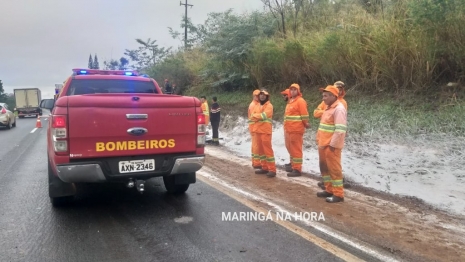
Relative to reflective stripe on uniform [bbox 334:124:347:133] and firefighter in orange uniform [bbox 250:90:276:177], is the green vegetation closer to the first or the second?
firefighter in orange uniform [bbox 250:90:276:177]

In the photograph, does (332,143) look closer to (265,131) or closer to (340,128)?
(340,128)

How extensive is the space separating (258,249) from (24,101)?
1388 inches

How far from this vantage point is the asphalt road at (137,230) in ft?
12.1

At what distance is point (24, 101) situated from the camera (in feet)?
110

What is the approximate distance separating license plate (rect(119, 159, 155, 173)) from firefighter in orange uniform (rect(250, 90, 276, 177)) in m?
3.10

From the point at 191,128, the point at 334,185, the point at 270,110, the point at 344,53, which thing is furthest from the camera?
the point at 344,53

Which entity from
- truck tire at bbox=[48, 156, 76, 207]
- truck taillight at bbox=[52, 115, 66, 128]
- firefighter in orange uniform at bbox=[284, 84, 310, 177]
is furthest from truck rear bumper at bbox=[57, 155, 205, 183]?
firefighter in orange uniform at bbox=[284, 84, 310, 177]

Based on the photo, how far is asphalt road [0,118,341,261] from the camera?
3.70 meters

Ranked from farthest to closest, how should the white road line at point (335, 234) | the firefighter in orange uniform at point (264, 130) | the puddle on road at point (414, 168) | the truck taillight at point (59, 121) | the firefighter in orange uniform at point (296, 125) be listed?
1. the firefighter in orange uniform at point (264, 130)
2. the firefighter in orange uniform at point (296, 125)
3. the puddle on road at point (414, 168)
4. the truck taillight at point (59, 121)
5. the white road line at point (335, 234)

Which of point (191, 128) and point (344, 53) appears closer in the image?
point (191, 128)

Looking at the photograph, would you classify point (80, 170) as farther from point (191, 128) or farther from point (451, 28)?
point (451, 28)

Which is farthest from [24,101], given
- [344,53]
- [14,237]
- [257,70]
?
[14,237]

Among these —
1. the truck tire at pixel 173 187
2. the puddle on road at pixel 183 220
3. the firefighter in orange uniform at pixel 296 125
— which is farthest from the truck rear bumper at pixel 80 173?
the firefighter in orange uniform at pixel 296 125

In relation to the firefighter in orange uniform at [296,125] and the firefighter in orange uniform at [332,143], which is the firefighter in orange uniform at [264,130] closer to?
the firefighter in orange uniform at [296,125]
